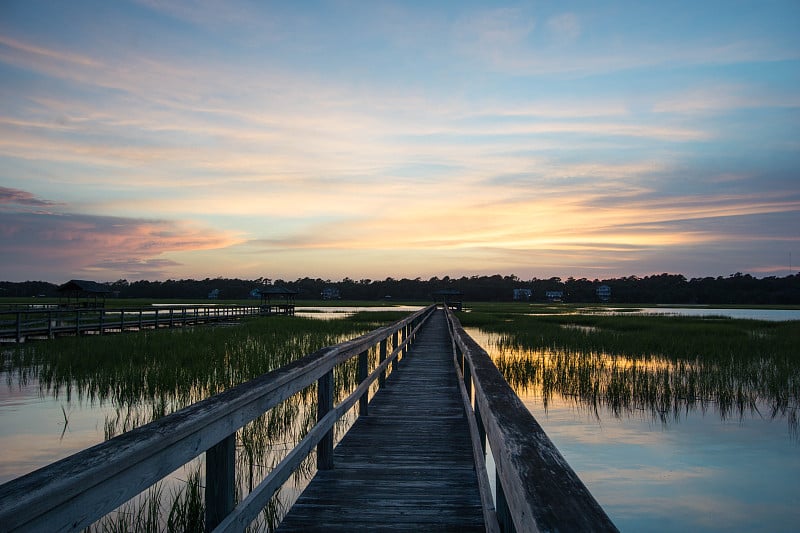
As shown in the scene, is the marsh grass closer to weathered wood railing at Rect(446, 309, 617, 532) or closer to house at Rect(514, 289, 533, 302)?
weathered wood railing at Rect(446, 309, 617, 532)

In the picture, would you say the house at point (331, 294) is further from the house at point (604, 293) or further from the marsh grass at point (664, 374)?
the marsh grass at point (664, 374)

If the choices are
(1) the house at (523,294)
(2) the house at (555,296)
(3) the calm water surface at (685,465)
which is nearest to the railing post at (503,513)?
(3) the calm water surface at (685,465)

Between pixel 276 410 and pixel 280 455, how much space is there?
6.66 ft

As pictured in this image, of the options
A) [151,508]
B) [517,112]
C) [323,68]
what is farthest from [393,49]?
[151,508]

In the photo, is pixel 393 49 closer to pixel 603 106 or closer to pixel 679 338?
pixel 603 106

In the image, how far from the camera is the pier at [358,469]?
3.97 ft

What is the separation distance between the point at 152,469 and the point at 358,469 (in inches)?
134

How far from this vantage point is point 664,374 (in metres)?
13.8

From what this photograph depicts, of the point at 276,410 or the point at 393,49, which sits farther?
the point at 393,49

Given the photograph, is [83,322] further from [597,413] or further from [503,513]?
[503,513]

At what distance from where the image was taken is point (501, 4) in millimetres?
16188

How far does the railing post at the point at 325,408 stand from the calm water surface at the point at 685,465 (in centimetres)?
398

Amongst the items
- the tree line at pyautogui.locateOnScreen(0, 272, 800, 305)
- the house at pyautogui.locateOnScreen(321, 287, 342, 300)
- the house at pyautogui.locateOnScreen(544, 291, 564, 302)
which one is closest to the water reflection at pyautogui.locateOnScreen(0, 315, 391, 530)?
the tree line at pyautogui.locateOnScreen(0, 272, 800, 305)

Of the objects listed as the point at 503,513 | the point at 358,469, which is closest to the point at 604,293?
the point at 358,469
